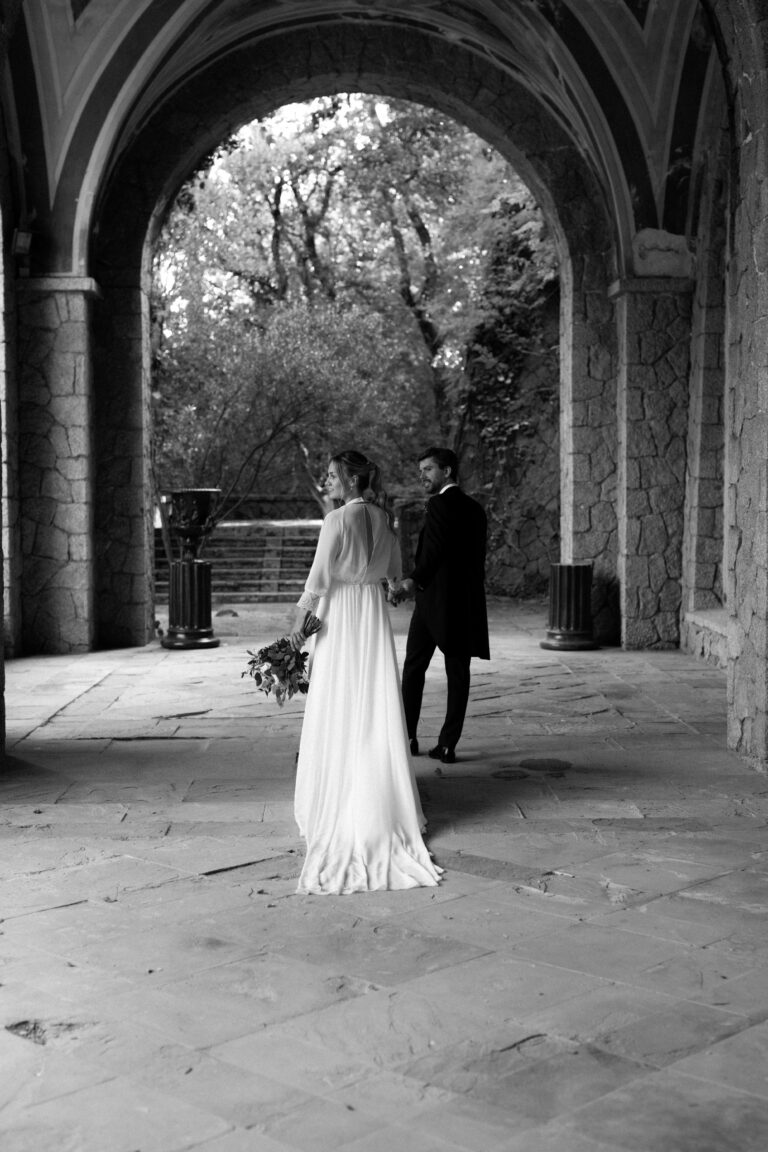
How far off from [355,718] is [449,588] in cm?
162

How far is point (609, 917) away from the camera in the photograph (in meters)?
3.95

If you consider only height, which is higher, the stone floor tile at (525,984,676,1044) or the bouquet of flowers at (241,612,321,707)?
the bouquet of flowers at (241,612,321,707)

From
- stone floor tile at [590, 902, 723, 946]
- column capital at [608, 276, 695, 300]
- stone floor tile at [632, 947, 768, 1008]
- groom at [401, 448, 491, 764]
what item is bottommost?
stone floor tile at [590, 902, 723, 946]

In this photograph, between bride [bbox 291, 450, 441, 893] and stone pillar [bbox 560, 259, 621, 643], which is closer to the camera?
bride [bbox 291, 450, 441, 893]

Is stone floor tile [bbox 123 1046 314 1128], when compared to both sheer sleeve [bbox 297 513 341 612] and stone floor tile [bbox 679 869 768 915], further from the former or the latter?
sheer sleeve [bbox 297 513 341 612]

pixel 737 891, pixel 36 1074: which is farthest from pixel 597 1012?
pixel 36 1074

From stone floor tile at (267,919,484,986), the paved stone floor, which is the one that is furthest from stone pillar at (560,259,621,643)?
stone floor tile at (267,919,484,986)

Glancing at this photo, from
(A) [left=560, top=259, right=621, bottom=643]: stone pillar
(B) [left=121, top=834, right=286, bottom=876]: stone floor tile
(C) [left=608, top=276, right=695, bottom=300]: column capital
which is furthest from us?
(A) [left=560, top=259, right=621, bottom=643]: stone pillar

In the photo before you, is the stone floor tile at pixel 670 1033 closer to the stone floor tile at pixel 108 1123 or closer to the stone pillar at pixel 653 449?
the stone floor tile at pixel 108 1123

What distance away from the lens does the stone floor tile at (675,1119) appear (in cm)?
247

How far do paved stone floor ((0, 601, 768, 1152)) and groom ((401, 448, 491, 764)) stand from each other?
462mm

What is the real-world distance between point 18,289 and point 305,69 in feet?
11.3

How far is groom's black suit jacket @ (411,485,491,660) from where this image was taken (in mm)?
6234

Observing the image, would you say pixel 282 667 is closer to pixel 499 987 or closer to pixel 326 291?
pixel 499 987
